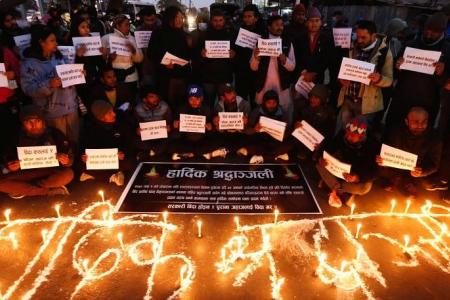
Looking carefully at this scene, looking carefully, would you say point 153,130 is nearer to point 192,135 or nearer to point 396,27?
point 192,135

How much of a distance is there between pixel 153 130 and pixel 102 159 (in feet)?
2.84

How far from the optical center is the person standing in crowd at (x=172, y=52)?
5461 millimetres

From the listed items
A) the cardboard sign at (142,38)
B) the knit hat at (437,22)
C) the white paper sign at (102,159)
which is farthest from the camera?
the cardboard sign at (142,38)

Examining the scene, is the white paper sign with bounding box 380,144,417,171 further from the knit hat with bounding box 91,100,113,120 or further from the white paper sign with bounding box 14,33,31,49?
the white paper sign with bounding box 14,33,31,49

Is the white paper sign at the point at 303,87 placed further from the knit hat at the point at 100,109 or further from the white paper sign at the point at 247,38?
the knit hat at the point at 100,109

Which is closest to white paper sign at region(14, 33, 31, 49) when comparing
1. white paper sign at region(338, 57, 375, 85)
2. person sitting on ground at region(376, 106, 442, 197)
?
white paper sign at region(338, 57, 375, 85)

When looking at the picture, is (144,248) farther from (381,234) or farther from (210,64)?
(210,64)

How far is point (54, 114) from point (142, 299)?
2.98 m

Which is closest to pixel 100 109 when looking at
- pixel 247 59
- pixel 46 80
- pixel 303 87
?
pixel 46 80

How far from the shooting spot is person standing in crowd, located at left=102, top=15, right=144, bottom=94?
18.1ft

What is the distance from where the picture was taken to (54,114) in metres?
4.81

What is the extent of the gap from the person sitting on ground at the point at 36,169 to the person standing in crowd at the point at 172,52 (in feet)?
6.11

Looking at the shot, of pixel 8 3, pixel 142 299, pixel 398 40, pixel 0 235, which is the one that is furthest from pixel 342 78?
pixel 8 3

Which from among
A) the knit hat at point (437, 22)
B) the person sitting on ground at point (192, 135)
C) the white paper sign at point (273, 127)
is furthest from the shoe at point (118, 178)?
the knit hat at point (437, 22)
